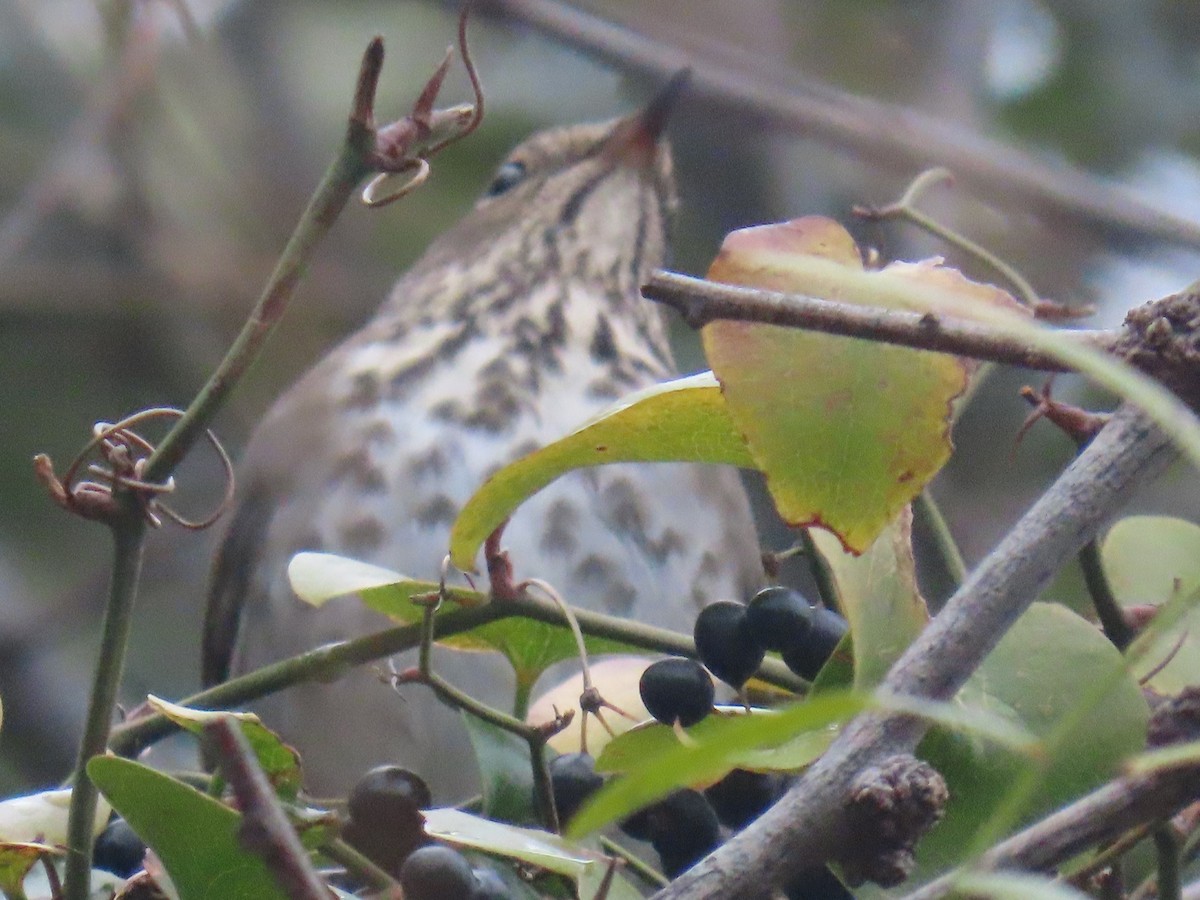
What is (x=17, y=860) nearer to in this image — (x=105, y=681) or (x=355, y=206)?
(x=105, y=681)

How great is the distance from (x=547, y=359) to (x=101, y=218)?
4.55 feet

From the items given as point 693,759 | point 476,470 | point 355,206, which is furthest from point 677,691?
point 355,206

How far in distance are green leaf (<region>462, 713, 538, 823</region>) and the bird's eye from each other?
62.0 inches

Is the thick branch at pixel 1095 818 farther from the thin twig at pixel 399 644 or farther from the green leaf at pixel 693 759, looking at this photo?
the thin twig at pixel 399 644

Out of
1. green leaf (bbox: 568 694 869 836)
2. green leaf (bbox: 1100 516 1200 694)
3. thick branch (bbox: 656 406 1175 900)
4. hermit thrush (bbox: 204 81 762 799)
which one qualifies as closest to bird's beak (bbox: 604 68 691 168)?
hermit thrush (bbox: 204 81 762 799)

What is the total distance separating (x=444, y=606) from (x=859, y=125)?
1.70 meters

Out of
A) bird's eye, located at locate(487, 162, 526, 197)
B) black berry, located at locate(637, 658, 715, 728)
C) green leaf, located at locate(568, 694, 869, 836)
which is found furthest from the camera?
bird's eye, located at locate(487, 162, 526, 197)

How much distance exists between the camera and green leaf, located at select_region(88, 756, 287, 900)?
2.36ft

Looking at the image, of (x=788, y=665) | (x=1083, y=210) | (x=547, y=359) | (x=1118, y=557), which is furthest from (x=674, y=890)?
(x=1083, y=210)

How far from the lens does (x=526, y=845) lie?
73cm

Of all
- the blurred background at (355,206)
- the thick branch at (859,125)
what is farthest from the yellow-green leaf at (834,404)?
the blurred background at (355,206)

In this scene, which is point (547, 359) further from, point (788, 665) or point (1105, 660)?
point (1105, 660)

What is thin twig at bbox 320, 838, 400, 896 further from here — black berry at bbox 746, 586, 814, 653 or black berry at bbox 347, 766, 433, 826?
black berry at bbox 746, 586, 814, 653

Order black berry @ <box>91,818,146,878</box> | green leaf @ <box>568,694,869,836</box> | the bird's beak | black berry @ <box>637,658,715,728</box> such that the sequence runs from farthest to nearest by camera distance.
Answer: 1. the bird's beak
2. black berry @ <box>91,818,146,878</box>
3. black berry @ <box>637,658,715,728</box>
4. green leaf @ <box>568,694,869,836</box>
